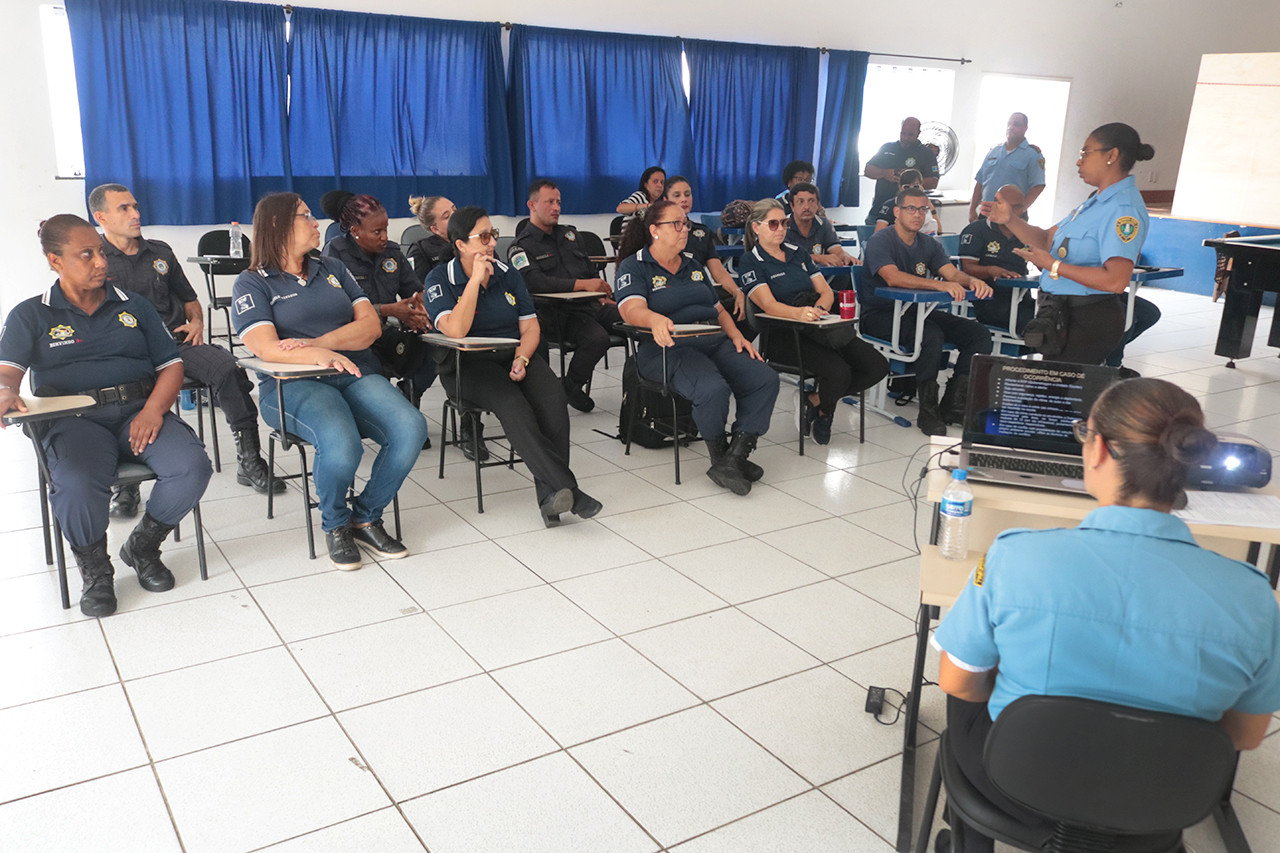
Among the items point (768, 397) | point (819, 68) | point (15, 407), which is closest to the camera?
point (15, 407)

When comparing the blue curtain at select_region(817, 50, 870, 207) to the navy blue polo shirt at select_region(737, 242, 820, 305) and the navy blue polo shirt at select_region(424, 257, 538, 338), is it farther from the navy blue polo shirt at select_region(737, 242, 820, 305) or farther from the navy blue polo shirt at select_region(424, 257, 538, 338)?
the navy blue polo shirt at select_region(424, 257, 538, 338)

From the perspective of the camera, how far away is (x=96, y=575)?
2.83m

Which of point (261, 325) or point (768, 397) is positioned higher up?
point (261, 325)

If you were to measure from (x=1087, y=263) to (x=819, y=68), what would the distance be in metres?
5.68

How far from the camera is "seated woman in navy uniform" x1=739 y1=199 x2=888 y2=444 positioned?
4.44 m

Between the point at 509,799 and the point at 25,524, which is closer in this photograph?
the point at 509,799

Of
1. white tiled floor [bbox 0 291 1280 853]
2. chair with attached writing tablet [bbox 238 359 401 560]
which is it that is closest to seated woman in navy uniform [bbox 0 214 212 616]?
white tiled floor [bbox 0 291 1280 853]

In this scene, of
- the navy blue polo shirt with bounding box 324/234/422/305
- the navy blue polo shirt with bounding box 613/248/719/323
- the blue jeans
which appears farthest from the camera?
the navy blue polo shirt with bounding box 324/234/422/305

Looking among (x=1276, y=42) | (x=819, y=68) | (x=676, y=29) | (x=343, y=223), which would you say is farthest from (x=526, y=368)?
(x=1276, y=42)

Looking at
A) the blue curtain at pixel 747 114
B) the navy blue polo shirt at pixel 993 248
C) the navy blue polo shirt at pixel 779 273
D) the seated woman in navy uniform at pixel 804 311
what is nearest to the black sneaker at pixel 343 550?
the seated woman in navy uniform at pixel 804 311

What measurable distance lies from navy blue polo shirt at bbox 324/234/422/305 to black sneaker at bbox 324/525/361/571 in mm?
1444

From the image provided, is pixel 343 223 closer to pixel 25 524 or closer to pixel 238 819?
pixel 25 524

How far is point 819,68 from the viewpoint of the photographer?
8.65 meters

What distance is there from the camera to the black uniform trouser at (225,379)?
3764 mm
